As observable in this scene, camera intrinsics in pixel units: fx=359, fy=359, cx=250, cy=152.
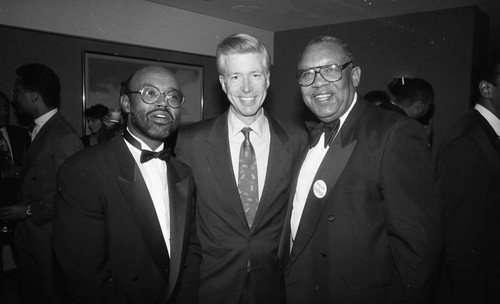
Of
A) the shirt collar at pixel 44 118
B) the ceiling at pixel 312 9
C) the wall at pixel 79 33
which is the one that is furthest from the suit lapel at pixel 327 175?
the wall at pixel 79 33

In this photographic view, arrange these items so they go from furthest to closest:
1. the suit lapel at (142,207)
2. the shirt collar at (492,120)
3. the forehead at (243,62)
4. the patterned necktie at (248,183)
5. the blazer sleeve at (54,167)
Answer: the blazer sleeve at (54,167)
the shirt collar at (492,120)
the forehead at (243,62)
the patterned necktie at (248,183)
the suit lapel at (142,207)

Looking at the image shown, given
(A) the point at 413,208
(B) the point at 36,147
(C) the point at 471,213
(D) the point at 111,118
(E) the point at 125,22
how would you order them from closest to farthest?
(A) the point at 413,208 → (C) the point at 471,213 → (B) the point at 36,147 → (D) the point at 111,118 → (E) the point at 125,22

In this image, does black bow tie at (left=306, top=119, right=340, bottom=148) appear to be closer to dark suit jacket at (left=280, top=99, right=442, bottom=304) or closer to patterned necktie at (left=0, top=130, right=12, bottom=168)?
dark suit jacket at (left=280, top=99, right=442, bottom=304)

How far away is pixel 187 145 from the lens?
8.25 feet

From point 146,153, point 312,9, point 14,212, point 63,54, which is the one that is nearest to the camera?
point 146,153

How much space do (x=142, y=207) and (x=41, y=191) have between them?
1705mm

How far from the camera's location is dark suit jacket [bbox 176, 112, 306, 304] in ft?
7.46

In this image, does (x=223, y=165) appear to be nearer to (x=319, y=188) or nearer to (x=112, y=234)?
(x=319, y=188)

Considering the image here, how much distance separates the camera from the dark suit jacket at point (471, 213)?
2234mm

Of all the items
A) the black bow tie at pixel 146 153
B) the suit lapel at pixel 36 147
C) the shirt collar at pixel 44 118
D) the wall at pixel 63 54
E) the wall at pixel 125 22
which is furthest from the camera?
the wall at pixel 125 22

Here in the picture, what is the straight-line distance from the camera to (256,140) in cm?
253

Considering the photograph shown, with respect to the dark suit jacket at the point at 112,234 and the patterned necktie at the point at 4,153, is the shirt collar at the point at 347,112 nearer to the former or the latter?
the dark suit jacket at the point at 112,234

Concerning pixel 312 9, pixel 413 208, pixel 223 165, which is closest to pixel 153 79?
pixel 223 165

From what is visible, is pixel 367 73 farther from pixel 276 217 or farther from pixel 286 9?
pixel 276 217
